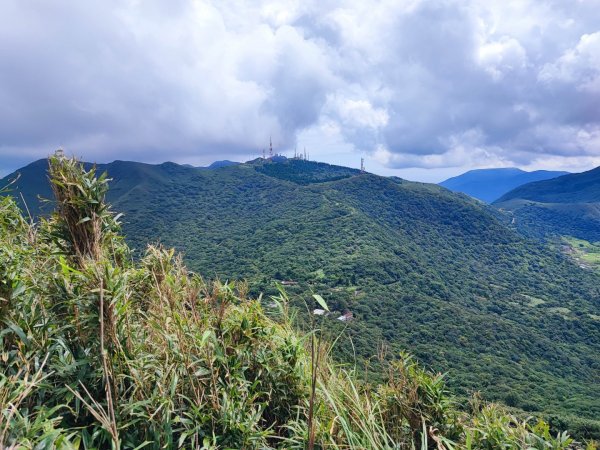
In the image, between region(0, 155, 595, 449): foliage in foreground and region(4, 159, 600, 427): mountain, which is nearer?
region(0, 155, 595, 449): foliage in foreground

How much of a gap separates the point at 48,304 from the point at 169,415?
37.2 inches

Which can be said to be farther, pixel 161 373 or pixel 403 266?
pixel 403 266

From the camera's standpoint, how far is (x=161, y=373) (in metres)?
1.92

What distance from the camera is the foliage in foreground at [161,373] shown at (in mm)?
1709

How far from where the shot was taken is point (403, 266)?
243ft

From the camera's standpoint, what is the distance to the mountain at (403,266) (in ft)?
135

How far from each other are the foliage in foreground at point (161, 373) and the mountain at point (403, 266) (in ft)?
1.98

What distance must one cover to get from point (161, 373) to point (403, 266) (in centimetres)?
7582

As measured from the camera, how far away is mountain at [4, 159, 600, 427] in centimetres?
4106

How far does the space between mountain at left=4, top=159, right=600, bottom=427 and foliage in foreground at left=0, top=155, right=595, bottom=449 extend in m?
0.60

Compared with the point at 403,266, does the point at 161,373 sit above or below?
above

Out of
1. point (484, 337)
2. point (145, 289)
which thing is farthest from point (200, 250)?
point (145, 289)

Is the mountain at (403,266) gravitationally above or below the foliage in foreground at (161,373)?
below

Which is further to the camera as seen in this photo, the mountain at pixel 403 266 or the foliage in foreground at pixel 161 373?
the mountain at pixel 403 266
